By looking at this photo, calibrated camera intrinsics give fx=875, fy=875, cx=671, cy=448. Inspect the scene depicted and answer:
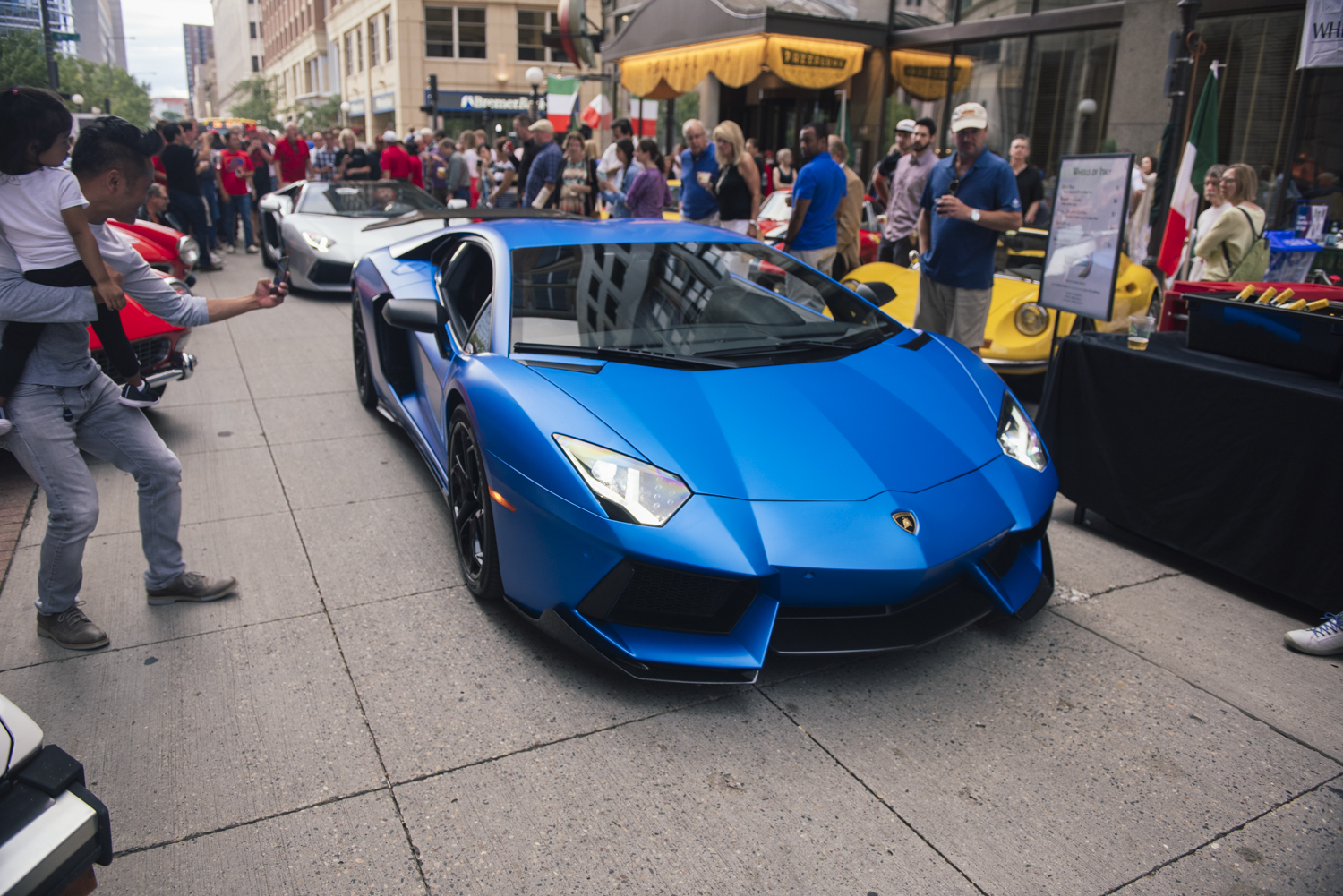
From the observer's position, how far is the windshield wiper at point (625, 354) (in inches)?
121

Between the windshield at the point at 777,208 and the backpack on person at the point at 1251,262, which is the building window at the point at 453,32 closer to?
the windshield at the point at 777,208

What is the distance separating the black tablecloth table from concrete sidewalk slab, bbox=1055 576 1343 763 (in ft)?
0.51

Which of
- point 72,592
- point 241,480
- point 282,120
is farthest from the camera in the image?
point 282,120

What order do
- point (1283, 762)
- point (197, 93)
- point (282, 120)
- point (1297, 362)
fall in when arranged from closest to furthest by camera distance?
point (1283, 762)
point (1297, 362)
point (282, 120)
point (197, 93)

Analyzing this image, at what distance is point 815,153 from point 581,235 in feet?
11.2

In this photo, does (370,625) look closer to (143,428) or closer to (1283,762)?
(143,428)

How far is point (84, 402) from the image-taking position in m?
2.79

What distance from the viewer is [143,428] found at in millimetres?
2971

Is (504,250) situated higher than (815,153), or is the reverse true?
(815,153)

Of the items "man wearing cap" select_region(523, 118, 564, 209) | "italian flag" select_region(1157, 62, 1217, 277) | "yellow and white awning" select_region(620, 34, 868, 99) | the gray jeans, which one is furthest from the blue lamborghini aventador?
"yellow and white awning" select_region(620, 34, 868, 99)

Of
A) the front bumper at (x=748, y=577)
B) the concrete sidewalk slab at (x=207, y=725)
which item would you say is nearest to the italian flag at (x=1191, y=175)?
the front bumper at (x=748, y=577)

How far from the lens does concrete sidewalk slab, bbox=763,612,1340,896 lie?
84.3 inches

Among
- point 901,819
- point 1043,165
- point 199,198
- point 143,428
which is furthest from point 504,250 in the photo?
point 1043,165

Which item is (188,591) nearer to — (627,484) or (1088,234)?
(627,484)
